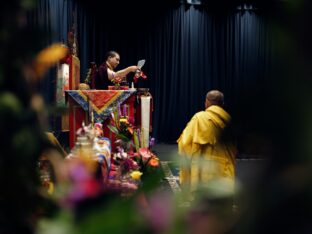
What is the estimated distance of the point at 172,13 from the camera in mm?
8477

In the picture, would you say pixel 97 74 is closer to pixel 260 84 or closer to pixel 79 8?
pixel 79 8

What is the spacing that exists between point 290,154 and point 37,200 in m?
0.21

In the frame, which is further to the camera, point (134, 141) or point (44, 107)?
point (134, 141)

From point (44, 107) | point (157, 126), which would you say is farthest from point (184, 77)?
point (44, 107)

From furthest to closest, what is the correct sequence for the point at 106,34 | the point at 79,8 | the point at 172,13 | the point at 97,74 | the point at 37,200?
the point at 172,13 → the point at 106,34 → the point at 79,8 → the point at 97,74 → the point at 37,200

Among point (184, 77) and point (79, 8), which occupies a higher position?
point (79, 8)

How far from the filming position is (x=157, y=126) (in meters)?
8.66

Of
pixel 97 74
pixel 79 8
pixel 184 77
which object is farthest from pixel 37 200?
pixel 184 77

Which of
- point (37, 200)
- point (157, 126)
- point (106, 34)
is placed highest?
point (106, 34)

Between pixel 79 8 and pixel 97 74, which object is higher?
pixel 79 8

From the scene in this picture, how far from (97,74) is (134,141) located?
159 cm

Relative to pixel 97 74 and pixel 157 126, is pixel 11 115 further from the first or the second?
pixel 157 126

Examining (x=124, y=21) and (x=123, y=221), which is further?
(x=124, y=21)

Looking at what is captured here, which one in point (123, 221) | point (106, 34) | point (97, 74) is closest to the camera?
point (123, 221)
